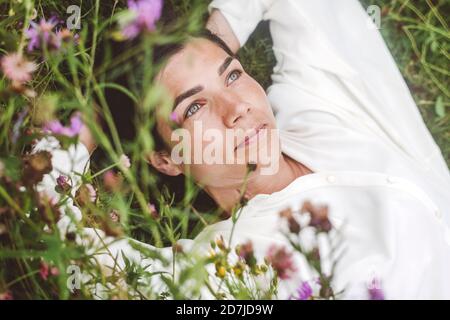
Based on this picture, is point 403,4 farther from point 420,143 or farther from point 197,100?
point 197,100

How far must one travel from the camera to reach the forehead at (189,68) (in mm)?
1241

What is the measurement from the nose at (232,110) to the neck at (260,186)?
0.45 feet

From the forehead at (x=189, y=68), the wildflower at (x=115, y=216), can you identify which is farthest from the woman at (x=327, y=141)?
the wildflower at (x=115, y=216)

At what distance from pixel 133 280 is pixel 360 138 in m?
0.61

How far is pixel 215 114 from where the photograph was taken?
1.25 m

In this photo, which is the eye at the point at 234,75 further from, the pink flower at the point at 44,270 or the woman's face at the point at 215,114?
the pink flower at the point at 44,270

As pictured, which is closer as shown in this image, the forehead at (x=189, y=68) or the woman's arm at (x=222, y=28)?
the forehead at (x=189, y=68)

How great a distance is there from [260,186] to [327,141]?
18 cm

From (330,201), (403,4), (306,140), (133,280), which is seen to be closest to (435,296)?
(330,201)

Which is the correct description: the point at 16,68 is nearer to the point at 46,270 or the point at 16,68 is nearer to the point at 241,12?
the point at 46,270

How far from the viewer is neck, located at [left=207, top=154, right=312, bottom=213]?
1337mm

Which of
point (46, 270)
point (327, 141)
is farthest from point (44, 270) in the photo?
point (327, 141)

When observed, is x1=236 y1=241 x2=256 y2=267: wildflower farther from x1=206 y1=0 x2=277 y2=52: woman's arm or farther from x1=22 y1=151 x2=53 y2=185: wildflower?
x1=206 y1=0 x2=277 y2=52: woman's arm

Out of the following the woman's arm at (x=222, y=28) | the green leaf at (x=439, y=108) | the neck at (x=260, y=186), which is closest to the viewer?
the neck at (x=260, y=186)
